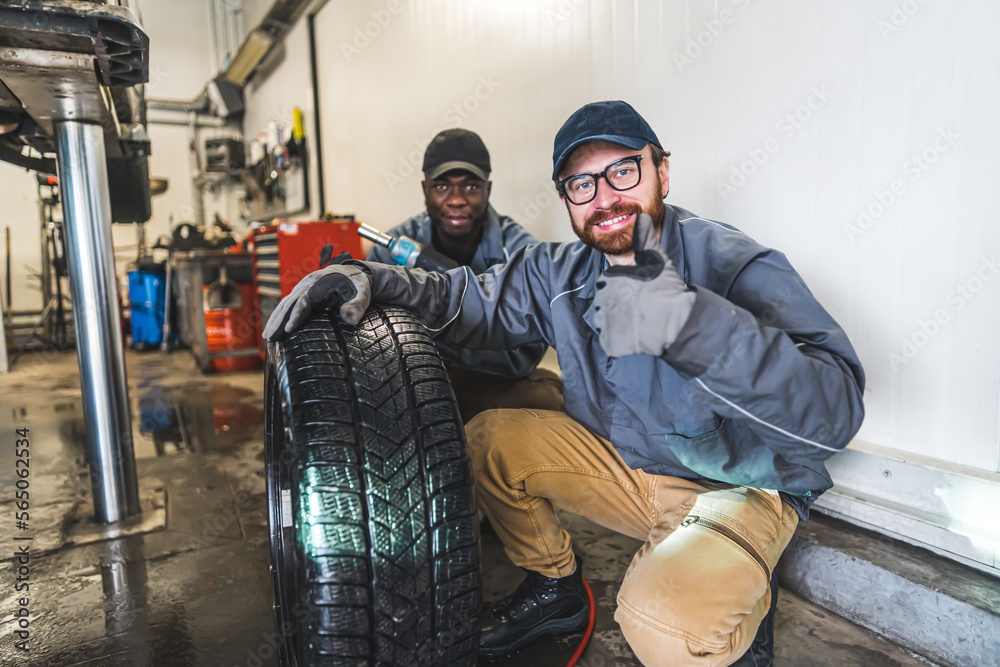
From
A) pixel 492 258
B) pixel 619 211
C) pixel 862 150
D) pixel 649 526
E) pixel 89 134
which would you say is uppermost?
pixel 89 134

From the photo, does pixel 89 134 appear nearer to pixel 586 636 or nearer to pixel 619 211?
pixel 619 211

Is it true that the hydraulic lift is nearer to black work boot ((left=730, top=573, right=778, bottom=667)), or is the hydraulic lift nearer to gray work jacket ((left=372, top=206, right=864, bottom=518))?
gray work jacket ((left=372, top=206, right=864, bottom=518))

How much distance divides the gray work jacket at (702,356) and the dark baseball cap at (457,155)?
0.67m

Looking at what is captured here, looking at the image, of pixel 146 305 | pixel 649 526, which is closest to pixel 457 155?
pixel 649 526

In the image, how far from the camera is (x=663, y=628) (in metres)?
1.01

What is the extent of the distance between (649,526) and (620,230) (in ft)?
2.00

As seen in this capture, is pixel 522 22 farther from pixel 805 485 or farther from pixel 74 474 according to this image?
pixel 74 474

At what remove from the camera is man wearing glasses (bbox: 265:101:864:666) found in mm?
839

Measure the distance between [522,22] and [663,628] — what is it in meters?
2.30

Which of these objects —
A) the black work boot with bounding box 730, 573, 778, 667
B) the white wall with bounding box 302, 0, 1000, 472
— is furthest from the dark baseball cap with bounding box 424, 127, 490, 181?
the black work boot with bounding box 730, 573, 778, 667

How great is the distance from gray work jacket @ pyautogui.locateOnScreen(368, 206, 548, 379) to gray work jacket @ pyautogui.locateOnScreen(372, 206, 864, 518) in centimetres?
26

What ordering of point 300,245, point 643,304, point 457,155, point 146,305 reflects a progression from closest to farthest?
1. point 643,304
2. point 457,155
3. point 300,245
4. point 146,305

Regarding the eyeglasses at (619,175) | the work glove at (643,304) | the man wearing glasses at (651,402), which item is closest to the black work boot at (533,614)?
the man wearing glasses at (651,402)

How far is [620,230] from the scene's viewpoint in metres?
1.15
